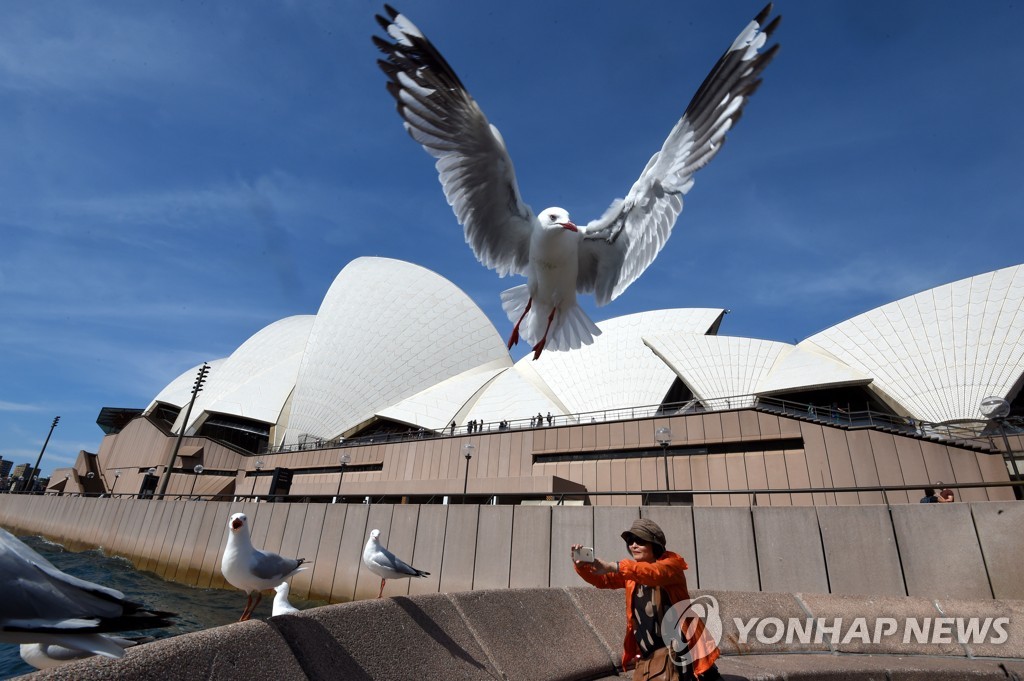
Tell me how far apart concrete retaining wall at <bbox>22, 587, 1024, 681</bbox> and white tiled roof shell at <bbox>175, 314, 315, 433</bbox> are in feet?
136

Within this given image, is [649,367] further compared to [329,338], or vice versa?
[329,338]

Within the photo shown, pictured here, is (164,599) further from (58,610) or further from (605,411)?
(58,610)

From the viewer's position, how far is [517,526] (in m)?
10.2

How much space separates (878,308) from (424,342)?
2708cm

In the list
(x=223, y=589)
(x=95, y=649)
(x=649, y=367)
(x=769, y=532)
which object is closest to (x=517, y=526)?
(x=769, y=532)

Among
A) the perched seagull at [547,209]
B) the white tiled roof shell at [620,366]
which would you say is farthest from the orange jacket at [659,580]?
the white tiled roof shell at [620,366]

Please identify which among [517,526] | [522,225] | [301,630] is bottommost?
[301,630]

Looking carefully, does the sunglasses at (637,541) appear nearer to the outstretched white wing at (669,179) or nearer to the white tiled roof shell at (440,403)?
the outstretched white wing at (669,179)

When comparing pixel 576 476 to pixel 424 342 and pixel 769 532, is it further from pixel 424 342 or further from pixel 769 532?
pixel 424 342

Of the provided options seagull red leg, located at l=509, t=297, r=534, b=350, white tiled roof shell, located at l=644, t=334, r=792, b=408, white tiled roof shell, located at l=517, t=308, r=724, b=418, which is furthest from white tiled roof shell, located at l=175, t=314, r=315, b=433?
seagull red leg, located at l=509, t=297, r=534, b=350

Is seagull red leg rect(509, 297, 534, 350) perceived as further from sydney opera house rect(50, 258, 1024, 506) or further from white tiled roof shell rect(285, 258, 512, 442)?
white tiled roof shell rect(285, 258, 512, 442)

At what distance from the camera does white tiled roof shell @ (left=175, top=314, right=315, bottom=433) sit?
137 feet

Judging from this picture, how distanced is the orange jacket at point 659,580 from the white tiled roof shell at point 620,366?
2331 centimetres
